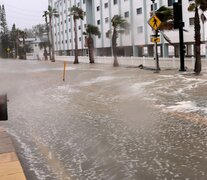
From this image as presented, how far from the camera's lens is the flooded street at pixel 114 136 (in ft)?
20.0

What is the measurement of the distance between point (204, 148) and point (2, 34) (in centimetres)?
14016

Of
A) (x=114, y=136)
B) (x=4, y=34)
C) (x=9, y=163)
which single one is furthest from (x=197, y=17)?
(x=4, y=34)

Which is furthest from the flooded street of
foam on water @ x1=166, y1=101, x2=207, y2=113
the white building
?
the white building

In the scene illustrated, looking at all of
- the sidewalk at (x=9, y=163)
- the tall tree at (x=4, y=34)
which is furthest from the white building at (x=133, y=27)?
Answer: the tall tree at (x=4, y=34)

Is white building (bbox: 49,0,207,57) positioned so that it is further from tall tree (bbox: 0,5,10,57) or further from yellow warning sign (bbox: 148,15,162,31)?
tall tree (bbox: 0,5,10,57)

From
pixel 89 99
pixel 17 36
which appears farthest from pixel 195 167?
pixel 17 36

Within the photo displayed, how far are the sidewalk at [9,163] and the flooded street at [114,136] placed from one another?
0.55 feet

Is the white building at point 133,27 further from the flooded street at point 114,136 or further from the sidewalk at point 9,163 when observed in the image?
the sidewalk at point 9,163

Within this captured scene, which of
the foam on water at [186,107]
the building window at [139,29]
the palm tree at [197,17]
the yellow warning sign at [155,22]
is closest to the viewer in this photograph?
the foam on water at [186,107]

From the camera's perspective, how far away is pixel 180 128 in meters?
8.86

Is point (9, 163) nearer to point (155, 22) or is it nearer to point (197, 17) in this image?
point (197, 17)

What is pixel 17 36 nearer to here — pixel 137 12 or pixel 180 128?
pixel 137 12

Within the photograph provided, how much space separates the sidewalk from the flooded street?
166mm

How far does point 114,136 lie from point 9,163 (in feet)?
8.45
